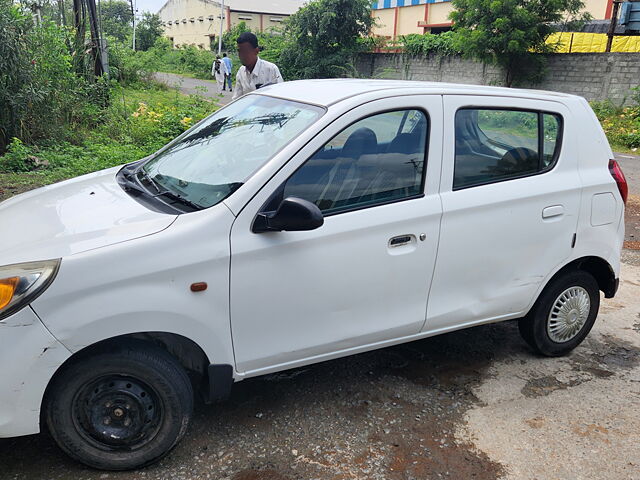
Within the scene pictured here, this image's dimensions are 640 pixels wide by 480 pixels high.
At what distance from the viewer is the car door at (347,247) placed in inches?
113

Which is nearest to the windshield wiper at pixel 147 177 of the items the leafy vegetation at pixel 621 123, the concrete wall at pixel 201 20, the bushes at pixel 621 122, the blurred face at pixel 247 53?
the blurred face at pixel 247 53

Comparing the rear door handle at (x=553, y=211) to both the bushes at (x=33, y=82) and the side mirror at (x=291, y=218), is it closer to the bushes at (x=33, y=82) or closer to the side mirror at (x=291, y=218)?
the side mirror at (x=291, y=218)

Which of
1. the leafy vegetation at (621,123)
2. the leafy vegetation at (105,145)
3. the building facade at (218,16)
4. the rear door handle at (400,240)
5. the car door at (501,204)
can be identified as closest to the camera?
the rear door handle at (400,240)

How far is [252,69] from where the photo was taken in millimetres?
6246

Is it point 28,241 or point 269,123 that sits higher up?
point 269,123

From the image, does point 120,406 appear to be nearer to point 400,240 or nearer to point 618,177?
point 400,240

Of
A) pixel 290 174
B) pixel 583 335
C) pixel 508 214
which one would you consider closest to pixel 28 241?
pixel 290 174

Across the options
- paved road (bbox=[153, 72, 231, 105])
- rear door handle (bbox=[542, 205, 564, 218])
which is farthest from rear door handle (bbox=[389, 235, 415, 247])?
paved road (bbox=[153, 72, 231, 105])

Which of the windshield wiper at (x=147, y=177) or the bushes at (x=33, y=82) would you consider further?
the bushes at (x=33, y=82)

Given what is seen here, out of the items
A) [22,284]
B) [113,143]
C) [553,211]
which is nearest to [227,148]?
[22,284]

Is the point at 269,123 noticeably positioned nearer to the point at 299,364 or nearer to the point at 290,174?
the point at 290,174

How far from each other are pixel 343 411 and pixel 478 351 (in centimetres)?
133

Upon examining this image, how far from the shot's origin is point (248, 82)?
6332 mm

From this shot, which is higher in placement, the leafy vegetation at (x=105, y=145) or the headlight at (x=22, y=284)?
the headlight at (x=22, y=284)
